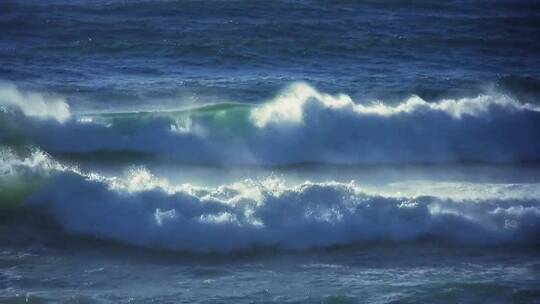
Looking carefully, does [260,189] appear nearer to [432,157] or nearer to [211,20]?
[432,157]

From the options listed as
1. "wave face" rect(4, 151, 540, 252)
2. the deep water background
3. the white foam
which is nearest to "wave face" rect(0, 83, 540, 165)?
the white foam

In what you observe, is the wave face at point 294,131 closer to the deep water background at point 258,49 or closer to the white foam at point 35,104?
the white foam at point 35,104

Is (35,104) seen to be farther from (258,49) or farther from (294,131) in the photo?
(258,49)

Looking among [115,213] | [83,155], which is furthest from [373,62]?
[115,213]

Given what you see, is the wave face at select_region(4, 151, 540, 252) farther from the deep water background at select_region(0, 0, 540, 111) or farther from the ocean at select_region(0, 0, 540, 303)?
the deep water background at select_region(0, 0, 540, 111)

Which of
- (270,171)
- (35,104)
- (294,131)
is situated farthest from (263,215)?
(35,104)

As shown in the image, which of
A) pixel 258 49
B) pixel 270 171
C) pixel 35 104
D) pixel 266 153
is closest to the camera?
pixel 270 171
